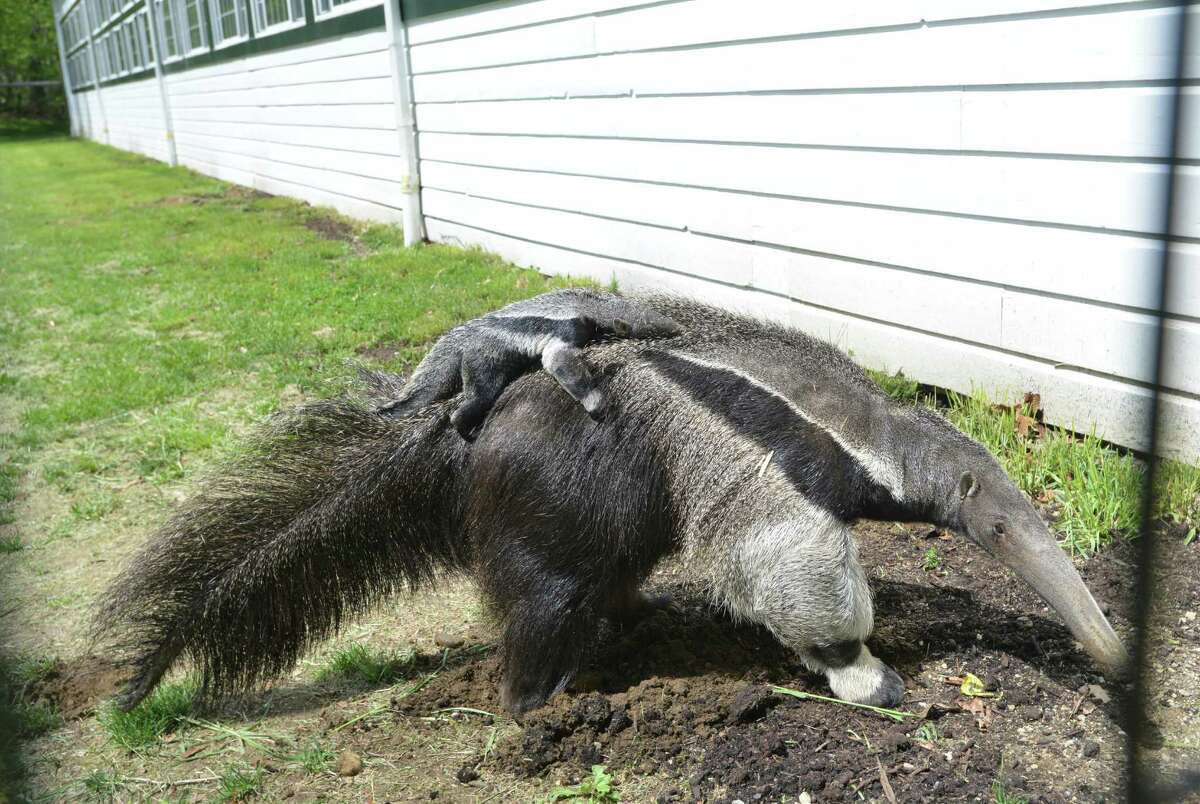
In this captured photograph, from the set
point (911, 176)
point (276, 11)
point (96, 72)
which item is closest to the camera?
point (911, 176)

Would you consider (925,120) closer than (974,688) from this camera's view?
No

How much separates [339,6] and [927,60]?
10366mm

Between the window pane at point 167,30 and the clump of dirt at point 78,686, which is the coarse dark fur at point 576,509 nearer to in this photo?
the clump of dirt at point 78,686

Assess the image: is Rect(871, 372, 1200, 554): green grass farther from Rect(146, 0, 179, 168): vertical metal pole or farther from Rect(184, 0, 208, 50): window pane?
Rect(146, 0, 179, 168): vertical metal pole

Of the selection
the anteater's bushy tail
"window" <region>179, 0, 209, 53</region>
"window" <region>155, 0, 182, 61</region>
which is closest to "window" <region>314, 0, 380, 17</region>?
"window" <region>179, 0, 209, 53</region>

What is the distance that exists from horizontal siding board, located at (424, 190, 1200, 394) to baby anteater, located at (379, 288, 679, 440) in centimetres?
251

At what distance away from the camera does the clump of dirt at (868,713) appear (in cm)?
288

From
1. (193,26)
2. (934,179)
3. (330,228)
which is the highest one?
(193,26)

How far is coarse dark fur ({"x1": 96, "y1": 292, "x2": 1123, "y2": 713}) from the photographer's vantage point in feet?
9.91

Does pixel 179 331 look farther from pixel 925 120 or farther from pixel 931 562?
pixel 931 562

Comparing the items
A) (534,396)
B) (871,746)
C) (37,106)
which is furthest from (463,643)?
(37,106)

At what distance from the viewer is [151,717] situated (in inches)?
132

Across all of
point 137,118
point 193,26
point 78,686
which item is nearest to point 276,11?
point 193,26

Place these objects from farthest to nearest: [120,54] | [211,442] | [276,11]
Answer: [120,54] → [276,11] → [211,442]
